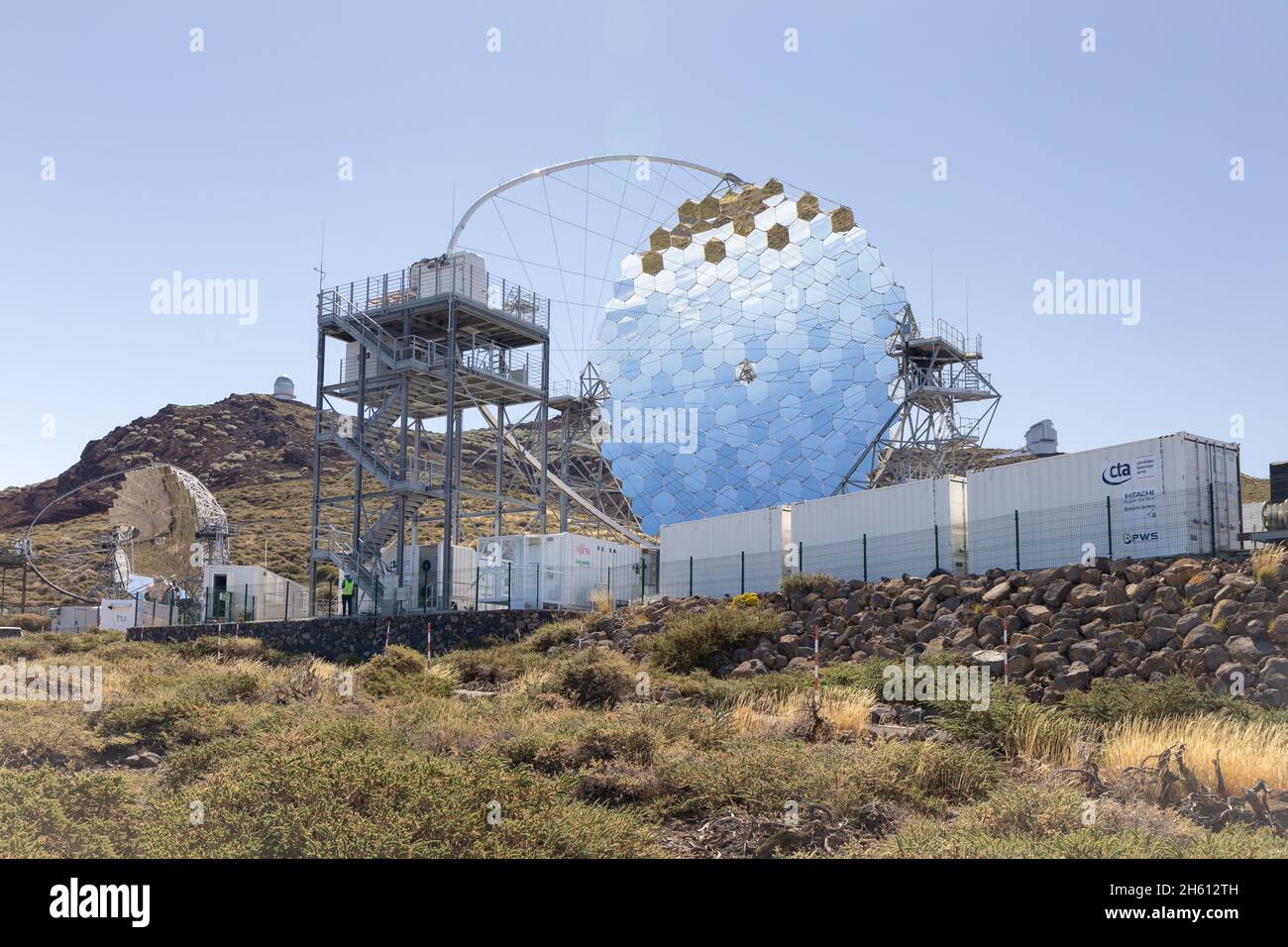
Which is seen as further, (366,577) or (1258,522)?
(366,577)

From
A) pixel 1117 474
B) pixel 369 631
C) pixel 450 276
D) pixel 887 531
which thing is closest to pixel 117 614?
pixel 369 631

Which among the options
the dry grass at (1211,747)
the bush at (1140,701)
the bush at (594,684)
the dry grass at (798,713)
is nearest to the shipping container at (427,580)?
the bush at (594,684)

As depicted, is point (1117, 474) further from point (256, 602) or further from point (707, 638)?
point (256, 602)

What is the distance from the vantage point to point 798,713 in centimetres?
1667

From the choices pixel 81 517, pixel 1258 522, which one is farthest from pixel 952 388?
pixel 81 517

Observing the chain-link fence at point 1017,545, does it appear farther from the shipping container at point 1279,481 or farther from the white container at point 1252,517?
the white container at point 1252,517

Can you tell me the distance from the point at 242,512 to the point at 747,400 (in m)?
68.1

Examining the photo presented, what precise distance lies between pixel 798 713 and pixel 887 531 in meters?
12.3

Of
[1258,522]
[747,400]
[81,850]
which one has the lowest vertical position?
[81,850]
